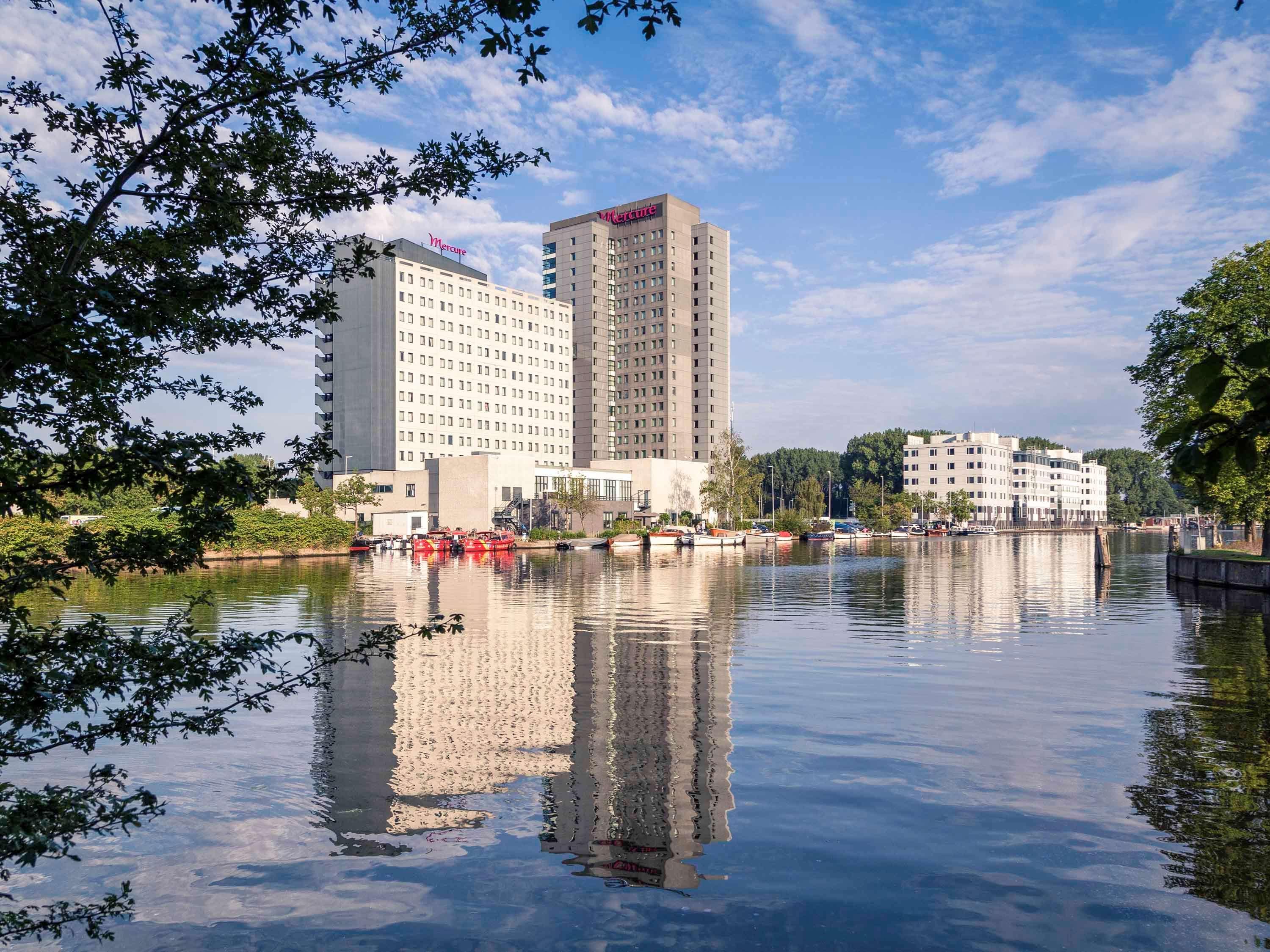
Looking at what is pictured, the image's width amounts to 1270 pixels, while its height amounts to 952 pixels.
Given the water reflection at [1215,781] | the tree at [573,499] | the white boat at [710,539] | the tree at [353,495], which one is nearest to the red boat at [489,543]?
the tree at [353,495]

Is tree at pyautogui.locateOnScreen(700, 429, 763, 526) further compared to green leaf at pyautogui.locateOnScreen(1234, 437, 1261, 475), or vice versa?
tree at pyautogui.locateOnScreen(700, 429, 763, 526)

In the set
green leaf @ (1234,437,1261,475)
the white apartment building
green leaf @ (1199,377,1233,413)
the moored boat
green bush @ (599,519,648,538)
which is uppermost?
the white apartment building

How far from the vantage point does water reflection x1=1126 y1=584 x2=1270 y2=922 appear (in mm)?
10602

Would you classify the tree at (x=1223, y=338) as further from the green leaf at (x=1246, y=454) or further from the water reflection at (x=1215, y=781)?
the green leaf at (x=1246, y=454)

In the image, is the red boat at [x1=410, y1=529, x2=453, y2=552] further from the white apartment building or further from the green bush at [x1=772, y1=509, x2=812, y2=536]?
the green bush at [x1=772, y1=509, x2=812, y2=536]

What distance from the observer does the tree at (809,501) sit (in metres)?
186

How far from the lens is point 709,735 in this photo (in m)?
17.7

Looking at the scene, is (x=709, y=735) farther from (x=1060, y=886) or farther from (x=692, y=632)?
(x=692, y=632)

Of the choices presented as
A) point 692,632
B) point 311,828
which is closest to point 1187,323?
point 692,632

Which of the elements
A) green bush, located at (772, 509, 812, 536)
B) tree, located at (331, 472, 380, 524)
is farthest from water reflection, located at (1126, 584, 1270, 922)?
green bush, located at (772, 509, 812, 536)

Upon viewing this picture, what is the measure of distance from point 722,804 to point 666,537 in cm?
11397

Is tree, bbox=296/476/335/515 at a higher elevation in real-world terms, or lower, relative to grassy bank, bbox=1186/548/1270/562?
higher

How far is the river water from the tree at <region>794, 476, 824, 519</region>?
155221mm

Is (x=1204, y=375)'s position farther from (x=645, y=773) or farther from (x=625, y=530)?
(x=625, y=530)
